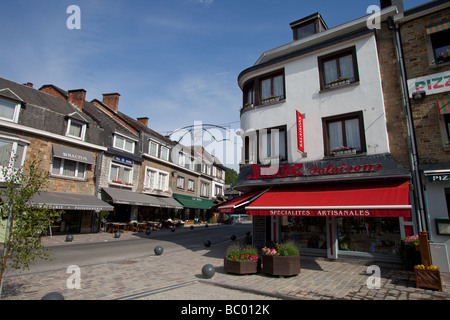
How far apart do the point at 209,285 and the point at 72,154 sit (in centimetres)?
1742

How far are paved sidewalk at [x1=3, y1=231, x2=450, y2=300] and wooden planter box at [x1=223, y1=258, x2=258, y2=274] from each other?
186 millimetres

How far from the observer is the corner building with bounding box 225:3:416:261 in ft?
33.1

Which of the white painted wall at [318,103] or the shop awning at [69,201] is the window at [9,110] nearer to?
the shop awning at [69,201]

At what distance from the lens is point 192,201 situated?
122 ft

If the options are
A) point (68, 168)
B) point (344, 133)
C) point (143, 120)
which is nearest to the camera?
point (344, 133)

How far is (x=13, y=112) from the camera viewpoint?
17.4m

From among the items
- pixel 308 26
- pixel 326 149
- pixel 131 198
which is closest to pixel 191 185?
pixel 131 198

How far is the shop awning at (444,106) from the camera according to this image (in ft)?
32.0

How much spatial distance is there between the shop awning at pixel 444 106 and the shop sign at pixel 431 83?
1.91ft

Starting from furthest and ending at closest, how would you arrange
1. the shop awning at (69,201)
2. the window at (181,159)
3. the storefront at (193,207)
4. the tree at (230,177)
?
the tree at (230,177), the window at (181,159), the storefront at (193,207), the shop awning at (69,201)

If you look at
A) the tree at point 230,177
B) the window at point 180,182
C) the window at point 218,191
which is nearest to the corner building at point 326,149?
the window at point 180,182

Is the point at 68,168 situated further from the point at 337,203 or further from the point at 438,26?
the point at 438,26

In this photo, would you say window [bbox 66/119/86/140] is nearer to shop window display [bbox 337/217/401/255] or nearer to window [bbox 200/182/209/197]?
shop window display [bbox 337/217/401/255]
